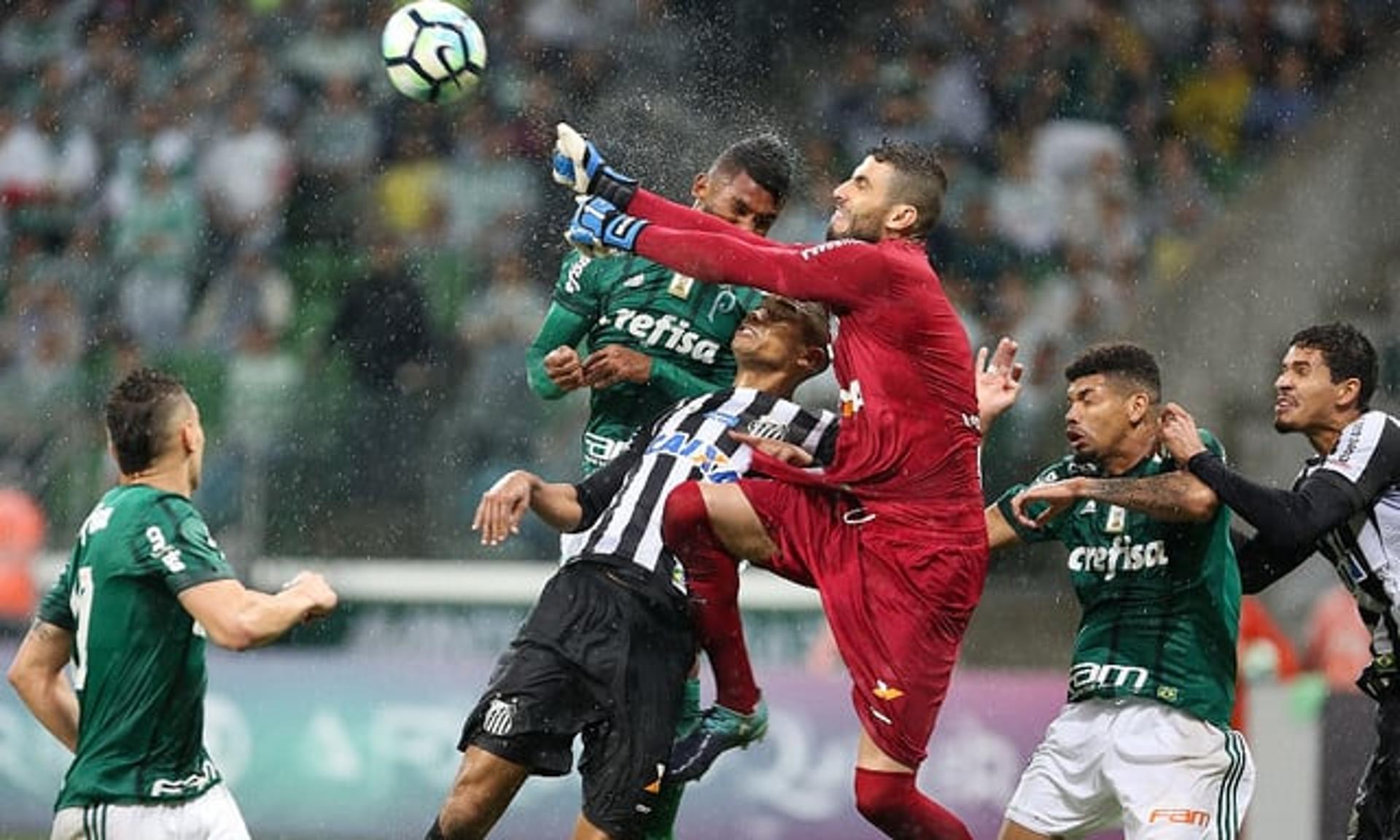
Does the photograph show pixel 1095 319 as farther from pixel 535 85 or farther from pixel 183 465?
pixel 183 465

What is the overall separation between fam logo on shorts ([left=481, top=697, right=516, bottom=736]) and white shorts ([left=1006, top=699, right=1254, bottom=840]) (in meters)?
1.65

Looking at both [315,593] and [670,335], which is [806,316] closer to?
[670,335]

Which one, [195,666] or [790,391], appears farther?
[790,391]

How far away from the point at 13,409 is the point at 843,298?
7.45 meters

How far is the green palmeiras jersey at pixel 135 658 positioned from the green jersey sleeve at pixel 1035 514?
2.50 metres

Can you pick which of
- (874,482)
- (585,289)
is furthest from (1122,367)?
(585,289)

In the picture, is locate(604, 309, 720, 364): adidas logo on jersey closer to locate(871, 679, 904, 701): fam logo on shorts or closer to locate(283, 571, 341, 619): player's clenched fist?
locate(871, 679, 904, 701): fam logo on shorts

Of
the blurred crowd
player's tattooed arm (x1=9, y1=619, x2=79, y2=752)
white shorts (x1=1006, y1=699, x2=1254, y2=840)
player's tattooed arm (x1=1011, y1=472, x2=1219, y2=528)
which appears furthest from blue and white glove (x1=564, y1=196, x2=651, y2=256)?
the blurred crowd

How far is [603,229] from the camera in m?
6.50

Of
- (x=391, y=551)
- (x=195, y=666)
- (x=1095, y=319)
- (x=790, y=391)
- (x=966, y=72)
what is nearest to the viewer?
(x=195, y=666)

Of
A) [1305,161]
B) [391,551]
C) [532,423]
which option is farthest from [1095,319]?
[391,551]

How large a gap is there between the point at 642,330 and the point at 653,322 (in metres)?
0.04

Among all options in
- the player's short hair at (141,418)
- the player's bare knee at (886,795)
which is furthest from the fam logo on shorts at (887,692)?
the player's short hair at (141,418)

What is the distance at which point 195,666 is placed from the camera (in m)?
6.02
